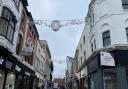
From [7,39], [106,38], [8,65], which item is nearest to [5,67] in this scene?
[8,65]

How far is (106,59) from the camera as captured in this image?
613 inches

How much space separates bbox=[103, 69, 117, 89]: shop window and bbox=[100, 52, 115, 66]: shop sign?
88 centimetres

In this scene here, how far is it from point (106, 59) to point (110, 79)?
189 centimetres

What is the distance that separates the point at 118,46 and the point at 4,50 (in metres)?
9.71

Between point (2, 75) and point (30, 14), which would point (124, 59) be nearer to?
A: point (2, 75)

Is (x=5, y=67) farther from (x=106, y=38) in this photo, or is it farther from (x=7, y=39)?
(x=106, y=38)

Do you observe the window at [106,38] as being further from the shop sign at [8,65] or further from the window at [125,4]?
the shop sign at [8,65]

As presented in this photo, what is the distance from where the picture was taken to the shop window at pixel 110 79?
15526 millimetres

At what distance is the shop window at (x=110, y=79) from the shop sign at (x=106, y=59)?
88 cm

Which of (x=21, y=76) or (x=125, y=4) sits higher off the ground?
(x=125, y=4)

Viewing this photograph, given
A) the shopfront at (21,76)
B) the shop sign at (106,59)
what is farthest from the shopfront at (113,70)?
the shopfront at (21,76)

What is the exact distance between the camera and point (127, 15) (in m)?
16.8

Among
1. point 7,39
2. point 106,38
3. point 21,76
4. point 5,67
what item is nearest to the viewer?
point 5,67

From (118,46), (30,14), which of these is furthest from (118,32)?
(30,14)
